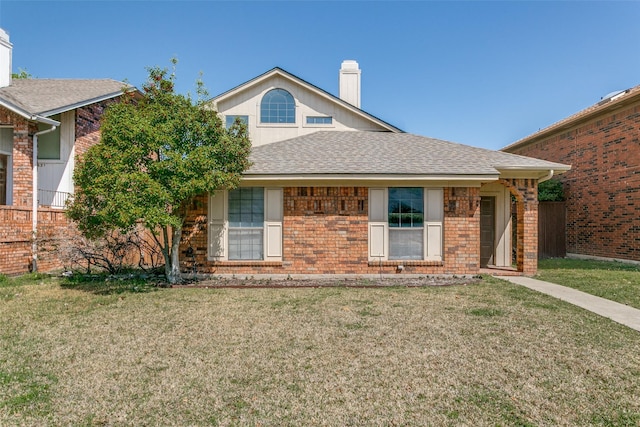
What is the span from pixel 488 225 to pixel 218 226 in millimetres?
8422

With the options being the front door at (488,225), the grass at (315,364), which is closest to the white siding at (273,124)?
the front door at (488,225)

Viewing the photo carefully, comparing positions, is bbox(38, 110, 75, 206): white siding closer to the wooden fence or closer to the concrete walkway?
the concrete walkway

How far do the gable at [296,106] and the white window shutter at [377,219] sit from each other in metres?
5.09

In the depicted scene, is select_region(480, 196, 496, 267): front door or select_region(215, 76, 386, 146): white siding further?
select_region(215, 76, 386, 146): white siding

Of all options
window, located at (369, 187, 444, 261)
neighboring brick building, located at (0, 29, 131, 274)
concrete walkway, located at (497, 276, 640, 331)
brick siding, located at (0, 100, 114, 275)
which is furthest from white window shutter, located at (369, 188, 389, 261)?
brick siding, located at (0, 100, 114, 275)

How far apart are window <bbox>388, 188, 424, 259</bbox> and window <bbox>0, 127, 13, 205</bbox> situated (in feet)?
37.7

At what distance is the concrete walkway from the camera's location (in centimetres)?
578

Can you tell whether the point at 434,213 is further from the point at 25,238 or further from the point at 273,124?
the point at 25,238

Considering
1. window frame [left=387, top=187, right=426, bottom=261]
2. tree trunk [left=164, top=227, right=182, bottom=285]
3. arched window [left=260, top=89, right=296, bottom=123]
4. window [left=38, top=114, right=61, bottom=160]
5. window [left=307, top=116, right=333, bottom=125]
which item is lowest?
tree trunk [left=164, top=227, right=182, bottom=285]

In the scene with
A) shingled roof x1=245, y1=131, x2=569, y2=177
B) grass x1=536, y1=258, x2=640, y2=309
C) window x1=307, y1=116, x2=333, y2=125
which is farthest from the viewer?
window x1=307, y1=116, x2=333, y2=125

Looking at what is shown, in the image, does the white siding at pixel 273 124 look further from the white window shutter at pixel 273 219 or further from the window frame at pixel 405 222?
the window frame at pixel 405 222

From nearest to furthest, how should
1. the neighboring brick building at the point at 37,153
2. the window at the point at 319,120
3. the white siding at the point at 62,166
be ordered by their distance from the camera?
the neighboring brick building at the point at 37,153
the white siding at the point at 62,166
the window at the point at 319,120

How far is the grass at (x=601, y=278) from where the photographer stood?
7.51m

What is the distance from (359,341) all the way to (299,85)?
10830mm
